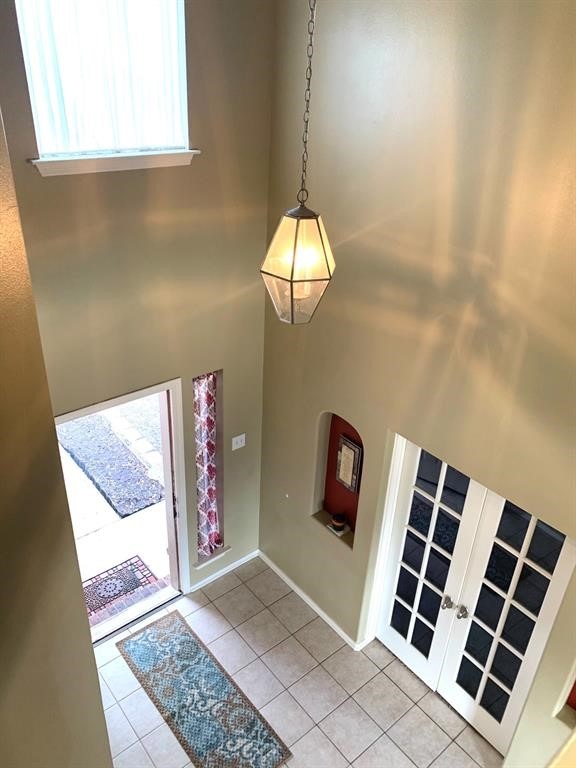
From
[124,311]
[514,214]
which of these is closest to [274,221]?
[124,311]

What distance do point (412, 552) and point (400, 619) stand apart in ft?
2.40

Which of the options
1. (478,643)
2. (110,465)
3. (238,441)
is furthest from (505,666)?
(110,465)

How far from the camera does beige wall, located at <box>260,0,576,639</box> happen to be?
10.0 feet

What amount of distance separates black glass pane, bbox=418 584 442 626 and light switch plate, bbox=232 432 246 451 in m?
1.94

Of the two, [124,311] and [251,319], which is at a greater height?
[124,311]

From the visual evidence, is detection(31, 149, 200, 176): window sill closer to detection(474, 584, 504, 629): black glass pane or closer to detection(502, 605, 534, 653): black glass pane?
detection(474, 584, 504, 629): black glass pane

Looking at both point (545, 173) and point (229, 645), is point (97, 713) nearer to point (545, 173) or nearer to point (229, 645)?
point (229, 645)

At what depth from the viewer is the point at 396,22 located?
3.49m

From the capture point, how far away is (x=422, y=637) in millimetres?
5109

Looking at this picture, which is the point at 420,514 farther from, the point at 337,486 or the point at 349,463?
the point at 337,486

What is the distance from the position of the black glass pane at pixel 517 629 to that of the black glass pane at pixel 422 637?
0.88m

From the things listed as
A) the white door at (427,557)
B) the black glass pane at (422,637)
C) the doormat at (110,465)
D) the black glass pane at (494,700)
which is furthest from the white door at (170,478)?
the black glass pane at (494,700)

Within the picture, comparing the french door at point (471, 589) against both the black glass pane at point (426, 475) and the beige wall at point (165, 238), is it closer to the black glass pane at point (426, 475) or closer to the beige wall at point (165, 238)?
the black glass pane at point (426, 475)

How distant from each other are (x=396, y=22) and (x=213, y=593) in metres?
4.82
